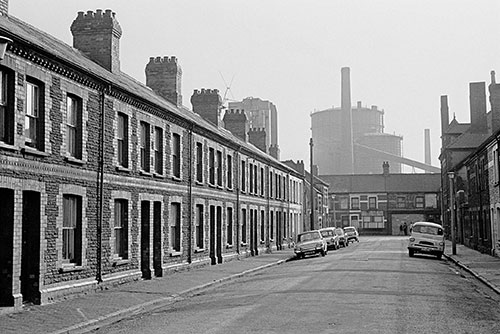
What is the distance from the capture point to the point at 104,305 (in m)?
16.5

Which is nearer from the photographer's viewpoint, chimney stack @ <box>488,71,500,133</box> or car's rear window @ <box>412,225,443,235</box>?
car's rear window @ <box>412,225,443,235</box>

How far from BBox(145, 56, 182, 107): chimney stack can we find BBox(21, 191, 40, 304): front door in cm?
1783

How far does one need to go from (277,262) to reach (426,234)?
9.18 meters

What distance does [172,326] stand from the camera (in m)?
12.9

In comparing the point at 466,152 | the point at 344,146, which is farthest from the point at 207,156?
the point at 344,146

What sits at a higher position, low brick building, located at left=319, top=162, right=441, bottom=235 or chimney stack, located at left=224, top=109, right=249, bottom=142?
chimney stack, located at left=224, top=109, right=249, bottom=142

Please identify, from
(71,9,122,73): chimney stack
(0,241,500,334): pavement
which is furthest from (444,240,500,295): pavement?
(71,9,122,73): chimney stack

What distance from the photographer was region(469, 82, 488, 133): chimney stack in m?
65.1

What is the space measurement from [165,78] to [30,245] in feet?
61.5

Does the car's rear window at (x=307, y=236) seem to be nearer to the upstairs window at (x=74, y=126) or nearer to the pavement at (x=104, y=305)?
the pavement at (x=104, y=305)

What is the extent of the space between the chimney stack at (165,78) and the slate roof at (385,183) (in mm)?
71982

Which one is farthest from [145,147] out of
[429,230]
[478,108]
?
[478,108]

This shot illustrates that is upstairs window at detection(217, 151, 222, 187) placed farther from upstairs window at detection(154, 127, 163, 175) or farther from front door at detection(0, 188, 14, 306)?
front door at detection(0, 188, 14, 306)

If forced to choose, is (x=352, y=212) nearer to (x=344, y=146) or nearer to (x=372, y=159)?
(x=344, y=146)
